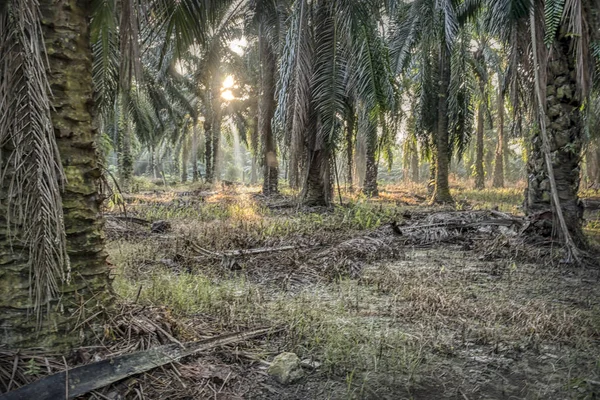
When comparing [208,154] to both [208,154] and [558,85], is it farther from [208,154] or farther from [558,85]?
[558,85]

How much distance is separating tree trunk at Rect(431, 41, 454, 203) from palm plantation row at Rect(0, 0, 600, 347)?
5 cm

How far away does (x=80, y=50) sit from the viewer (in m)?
2.15

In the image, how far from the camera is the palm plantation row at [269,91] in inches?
73.3

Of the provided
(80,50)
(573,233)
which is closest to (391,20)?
(573,233)

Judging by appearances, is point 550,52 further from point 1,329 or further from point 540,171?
point 1,329

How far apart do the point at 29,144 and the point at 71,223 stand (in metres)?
0.46

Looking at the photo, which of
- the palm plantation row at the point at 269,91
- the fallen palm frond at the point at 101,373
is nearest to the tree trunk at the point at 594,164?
the palm plantation row at the point at 269,91

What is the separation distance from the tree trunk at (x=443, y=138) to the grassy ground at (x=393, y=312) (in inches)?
262

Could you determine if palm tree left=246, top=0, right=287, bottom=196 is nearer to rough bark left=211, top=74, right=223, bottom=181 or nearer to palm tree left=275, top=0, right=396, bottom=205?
palm tree left=275, top=0, right=396, bottom=205

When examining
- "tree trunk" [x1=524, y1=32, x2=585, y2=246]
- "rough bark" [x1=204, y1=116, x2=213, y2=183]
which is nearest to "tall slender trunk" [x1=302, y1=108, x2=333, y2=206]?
"tree trunk" [x1=524, y1=32, x2=585, y2=246]

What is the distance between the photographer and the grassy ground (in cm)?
212

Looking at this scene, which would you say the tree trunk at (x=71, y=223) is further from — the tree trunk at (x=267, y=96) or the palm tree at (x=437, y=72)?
the tree trunk at (x=267, y=96)

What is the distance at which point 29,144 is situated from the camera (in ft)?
6.05

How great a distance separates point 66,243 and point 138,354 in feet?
2.28
